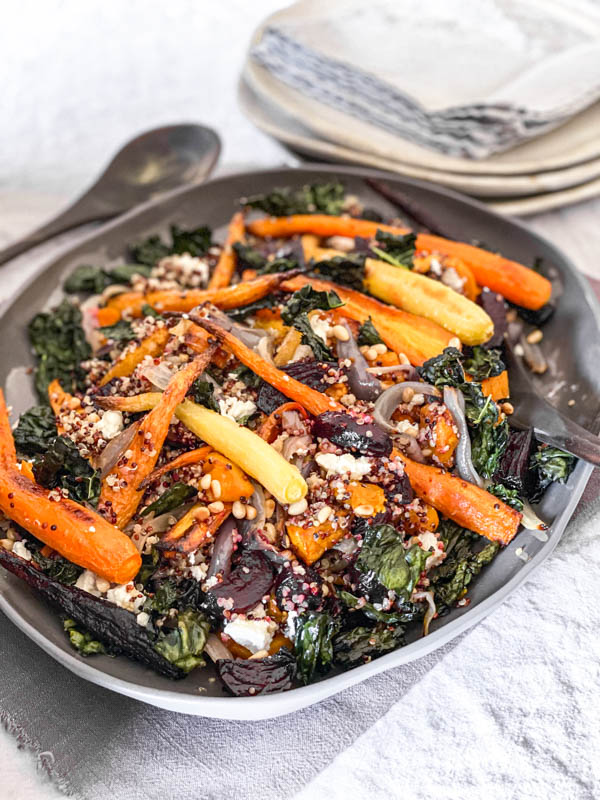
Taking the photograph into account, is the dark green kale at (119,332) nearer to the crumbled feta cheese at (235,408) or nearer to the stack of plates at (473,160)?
the crumbled feta cheese at (235,408)

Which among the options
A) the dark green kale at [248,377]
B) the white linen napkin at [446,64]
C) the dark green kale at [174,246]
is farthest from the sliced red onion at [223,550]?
the white linen napkin at [446,64]

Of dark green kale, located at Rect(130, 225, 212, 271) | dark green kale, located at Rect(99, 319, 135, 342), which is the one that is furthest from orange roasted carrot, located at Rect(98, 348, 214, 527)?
dark green kale, located at Rect(130, 225, 212, 271)

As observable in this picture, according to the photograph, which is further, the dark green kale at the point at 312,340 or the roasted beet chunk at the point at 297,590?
the dark green kale at the point at 312,340

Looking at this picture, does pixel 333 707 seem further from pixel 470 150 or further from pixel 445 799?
pixel 470 150

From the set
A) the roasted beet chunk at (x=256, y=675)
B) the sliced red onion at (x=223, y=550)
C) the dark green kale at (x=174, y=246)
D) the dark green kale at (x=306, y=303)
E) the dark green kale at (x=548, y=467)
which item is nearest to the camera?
the roasted beet chunk at (x=256, y=675)

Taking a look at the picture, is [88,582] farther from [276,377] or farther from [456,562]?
[456,562]

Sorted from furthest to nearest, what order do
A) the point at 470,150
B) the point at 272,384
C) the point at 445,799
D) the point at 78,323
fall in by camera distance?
the point at 470,150 < the point at 78,323 < the point at 272,384 < the point at 445,799

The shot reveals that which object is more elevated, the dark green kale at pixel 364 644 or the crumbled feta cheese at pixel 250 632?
the dark green kale at pixel 364 644

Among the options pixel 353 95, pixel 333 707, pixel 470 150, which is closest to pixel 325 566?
pixel 333 707
